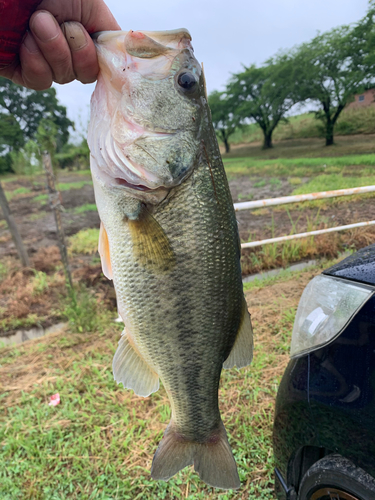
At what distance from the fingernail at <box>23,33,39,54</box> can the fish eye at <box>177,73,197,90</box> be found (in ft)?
1.57

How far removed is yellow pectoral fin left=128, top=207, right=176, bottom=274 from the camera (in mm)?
1047

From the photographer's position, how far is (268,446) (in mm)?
1992

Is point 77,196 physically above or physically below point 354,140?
below

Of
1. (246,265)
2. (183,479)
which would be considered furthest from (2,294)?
(183,479)

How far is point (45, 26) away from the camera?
926 mm

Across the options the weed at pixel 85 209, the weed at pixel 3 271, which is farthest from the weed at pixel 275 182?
the weed at pixel 3 271

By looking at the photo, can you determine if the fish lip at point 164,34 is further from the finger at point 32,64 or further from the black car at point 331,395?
the black car at point 331,395

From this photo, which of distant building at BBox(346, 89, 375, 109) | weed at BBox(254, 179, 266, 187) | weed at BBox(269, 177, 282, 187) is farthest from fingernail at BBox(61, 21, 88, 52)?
weed at BBox(254, 179, 266, 187)

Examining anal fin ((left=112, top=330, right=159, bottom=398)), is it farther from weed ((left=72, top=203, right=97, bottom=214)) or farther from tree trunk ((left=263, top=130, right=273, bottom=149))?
tree trunk ((left=263, top=130, right=273, bottom=149))

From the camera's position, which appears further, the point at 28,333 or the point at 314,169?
the point at 314,169

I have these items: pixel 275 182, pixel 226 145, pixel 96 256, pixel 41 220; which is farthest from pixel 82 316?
pixel 226 145

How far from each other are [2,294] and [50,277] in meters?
0.84

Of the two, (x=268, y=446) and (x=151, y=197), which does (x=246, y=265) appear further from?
(x=151, y=197)

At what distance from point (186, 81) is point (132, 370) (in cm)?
109
